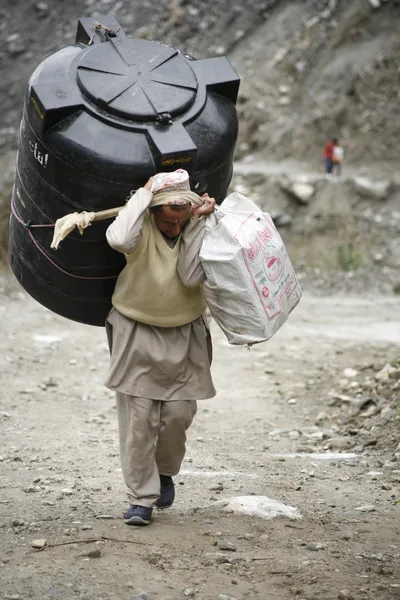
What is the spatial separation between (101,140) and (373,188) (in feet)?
Answer: 43.1

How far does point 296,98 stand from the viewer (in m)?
18.1

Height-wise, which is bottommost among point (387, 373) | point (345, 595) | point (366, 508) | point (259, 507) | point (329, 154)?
point (329, 154)

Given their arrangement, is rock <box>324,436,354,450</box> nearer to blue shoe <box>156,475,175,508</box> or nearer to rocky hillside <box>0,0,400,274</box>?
blue shoe <box>156,475,175,508</box>

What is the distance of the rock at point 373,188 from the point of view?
15867 mm

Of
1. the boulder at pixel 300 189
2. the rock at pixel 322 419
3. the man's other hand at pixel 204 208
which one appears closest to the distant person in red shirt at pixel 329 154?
the boulder at pixel 300 189

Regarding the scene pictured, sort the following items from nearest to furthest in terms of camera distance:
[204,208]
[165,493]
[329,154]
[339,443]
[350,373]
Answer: [204,208], [165,493], [339,443], [350,373], [329,154]

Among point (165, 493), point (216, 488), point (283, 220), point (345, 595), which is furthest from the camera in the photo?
point (283, 220)

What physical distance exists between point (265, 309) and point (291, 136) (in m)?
14.6

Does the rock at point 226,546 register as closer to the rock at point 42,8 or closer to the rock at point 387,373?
the rock at point 387,373

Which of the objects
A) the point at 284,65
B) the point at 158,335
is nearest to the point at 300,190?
the point at 284,65

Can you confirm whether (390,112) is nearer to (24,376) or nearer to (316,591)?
(24,376)

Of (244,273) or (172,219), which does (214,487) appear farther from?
(172,219)

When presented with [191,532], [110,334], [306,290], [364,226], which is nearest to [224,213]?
[110,334]

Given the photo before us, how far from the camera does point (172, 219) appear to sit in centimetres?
339
